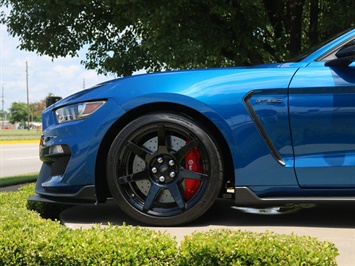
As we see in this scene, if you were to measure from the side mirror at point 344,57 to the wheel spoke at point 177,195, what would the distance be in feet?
4.51

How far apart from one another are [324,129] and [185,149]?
37.8 inches

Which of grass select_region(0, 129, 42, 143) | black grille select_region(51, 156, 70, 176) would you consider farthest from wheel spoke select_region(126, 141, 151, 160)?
grass select_region(0, 129, 42, 143)

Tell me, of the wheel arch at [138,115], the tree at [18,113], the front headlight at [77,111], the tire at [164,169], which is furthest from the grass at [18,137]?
the tree at [18,113]

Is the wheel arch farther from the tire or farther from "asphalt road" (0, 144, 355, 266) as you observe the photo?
"asphalt road" (0, 144, 355, 266)

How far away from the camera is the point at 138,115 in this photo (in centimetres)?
368

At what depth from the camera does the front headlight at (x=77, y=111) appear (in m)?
3.65

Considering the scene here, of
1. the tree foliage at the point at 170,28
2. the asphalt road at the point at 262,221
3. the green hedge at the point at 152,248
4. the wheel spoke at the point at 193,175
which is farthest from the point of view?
the tree foliage at the point at 170,28

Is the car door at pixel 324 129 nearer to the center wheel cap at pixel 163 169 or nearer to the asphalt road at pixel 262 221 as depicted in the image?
the asphalt road at pixel 262 221

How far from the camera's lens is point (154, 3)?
7.43m

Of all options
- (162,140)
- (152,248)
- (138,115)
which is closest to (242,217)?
(162,140)

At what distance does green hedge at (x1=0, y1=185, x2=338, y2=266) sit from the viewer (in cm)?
234

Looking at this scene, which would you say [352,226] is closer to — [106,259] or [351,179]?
[351,179]

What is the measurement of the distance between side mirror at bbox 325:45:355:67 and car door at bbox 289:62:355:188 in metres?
0.07

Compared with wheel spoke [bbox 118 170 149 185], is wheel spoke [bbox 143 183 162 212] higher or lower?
lower
